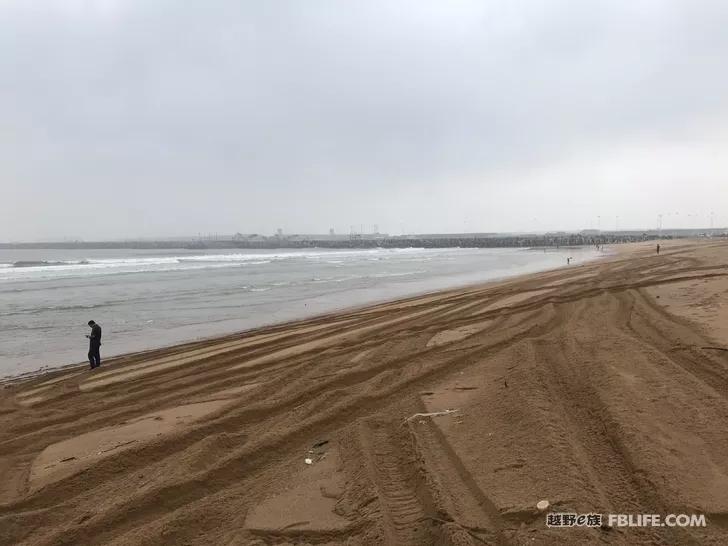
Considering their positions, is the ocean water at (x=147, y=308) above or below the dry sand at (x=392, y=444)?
below

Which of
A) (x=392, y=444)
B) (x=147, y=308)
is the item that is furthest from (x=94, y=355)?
(x=147, y=308)

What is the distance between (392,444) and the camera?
4.83 meters

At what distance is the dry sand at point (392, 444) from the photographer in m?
3.45

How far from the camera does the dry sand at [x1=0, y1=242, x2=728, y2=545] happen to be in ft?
11.3

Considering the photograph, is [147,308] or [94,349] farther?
[147,308]

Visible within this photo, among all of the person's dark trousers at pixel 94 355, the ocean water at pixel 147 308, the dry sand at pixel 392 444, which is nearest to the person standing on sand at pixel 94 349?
the person's dark trousers at pixel 94 355

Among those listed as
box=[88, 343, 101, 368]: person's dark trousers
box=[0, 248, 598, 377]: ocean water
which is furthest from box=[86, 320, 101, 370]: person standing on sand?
box=[0, 248, 598, 377]: ocean water

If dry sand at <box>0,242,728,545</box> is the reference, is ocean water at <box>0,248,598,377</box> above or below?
below

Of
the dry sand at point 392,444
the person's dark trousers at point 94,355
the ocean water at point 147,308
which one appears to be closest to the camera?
the dry sand at point 392,444

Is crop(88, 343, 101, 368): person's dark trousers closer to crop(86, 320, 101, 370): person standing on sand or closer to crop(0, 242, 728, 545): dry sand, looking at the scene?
crop(86, 320, 101, 370): person standing on sand

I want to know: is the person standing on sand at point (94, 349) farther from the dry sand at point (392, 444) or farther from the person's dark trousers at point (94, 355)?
the dry sand at point (392, 444)

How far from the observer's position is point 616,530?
119 inches

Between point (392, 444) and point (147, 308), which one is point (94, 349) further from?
point (147, 308)

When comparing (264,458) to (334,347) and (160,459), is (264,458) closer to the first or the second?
(160,459)
